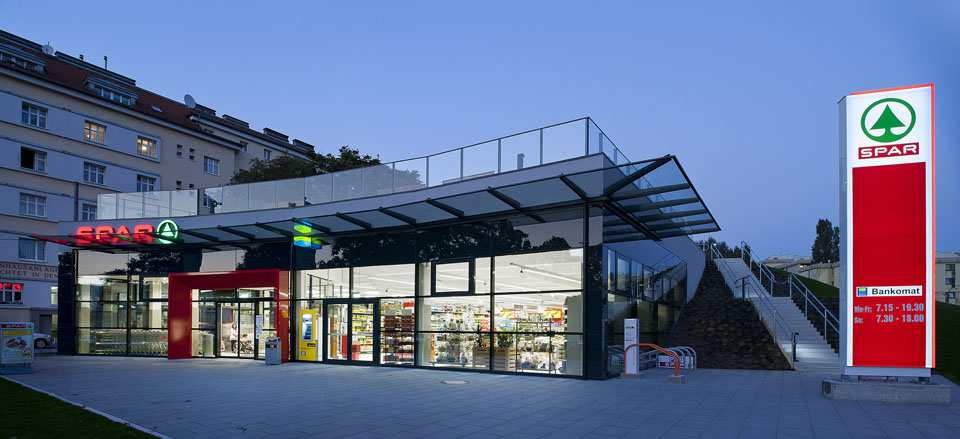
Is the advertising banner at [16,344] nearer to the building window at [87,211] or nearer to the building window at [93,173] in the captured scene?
the building window at [87,211]

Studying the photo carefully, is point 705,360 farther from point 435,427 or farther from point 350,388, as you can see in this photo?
point 435,427

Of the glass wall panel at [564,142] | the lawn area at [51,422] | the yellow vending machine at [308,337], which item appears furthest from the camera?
the yellow vending machine at [308,337]

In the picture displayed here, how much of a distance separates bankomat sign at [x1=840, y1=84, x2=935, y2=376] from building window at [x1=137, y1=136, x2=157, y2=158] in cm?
4350

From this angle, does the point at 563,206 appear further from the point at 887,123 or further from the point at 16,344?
the point at 16,344

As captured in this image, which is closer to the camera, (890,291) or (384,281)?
(890,291)

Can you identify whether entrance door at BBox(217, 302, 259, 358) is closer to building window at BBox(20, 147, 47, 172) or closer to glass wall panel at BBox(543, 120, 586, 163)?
glass wall panel at BBox(543, 120, 586, 163)

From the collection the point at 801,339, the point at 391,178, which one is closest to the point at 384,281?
the point at 391,178

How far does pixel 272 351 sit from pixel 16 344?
6290 millimetres

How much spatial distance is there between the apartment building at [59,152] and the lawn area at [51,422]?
22197 mm

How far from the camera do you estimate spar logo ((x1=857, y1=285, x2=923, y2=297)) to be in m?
10.3

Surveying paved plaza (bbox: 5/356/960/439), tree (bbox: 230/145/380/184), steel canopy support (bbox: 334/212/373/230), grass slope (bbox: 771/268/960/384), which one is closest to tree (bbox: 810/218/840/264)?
grass slope (bbox: 771/268/960/384)

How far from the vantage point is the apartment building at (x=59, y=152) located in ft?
109

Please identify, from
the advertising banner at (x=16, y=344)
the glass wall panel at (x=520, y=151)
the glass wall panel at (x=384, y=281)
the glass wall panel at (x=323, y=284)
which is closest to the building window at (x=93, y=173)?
the advertising banner at (x=16, y=344)

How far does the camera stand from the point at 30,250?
3422cm
